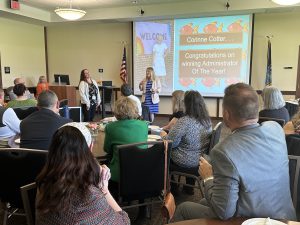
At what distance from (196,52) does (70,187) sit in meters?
7.01

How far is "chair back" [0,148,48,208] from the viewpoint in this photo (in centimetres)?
198

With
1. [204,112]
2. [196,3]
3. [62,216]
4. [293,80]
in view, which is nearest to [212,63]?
[196,3]

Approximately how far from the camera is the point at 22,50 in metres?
8.94

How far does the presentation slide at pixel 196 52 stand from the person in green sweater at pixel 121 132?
5421 millimetres

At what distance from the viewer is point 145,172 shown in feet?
7.45

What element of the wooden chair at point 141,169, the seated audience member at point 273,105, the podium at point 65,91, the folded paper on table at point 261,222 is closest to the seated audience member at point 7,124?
the wooden chair at point 141,169

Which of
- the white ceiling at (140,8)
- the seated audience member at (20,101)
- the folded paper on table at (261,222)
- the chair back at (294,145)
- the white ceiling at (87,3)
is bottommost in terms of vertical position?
the folded paper on table at (261,222)

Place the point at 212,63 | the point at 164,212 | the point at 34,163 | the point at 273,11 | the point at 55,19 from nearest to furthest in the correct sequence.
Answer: the point at 164,212 < the point at 34,163 < the point at 273,11 < the point at 212,63 < the point at 55,19

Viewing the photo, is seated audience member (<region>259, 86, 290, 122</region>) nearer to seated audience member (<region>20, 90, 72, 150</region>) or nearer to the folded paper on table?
seated audience member (<region>20, 90, 72, 150</region>)

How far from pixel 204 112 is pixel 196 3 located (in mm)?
5087

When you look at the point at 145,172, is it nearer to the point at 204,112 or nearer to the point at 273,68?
the point at 204,112

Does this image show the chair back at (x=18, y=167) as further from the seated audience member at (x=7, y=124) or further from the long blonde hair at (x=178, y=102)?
the long blonde hair at (x=178, y=102)

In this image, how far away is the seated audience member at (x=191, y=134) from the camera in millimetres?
2764

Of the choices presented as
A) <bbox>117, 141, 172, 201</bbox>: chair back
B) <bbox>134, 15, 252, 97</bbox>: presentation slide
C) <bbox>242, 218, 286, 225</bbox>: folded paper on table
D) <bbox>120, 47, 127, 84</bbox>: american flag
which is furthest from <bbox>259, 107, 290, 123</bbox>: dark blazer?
<bbox>120, 47, 127, 84</bbox>: american flag
